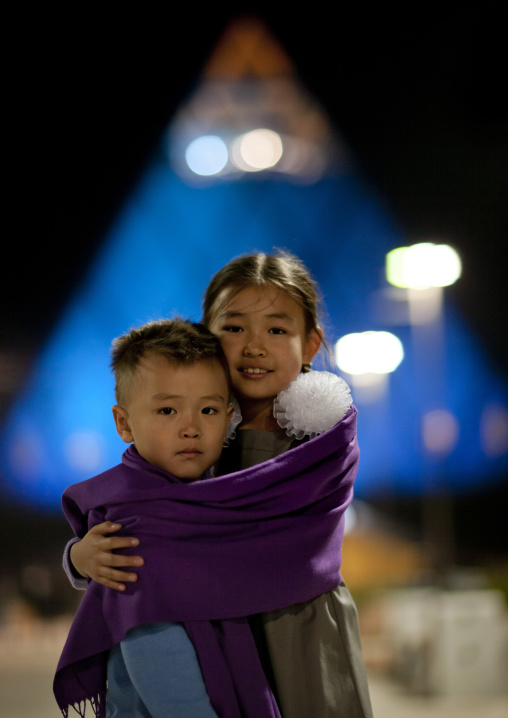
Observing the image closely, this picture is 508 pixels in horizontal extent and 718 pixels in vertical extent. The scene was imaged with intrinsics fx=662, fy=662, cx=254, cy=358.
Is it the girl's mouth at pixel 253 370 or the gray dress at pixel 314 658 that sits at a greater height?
the girl's mouth at pixel 253 370

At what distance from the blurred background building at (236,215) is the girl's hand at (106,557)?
2.81 m

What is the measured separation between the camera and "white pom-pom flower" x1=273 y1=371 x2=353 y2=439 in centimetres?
93

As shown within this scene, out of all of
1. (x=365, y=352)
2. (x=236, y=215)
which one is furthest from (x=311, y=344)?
(x=236, y=215)

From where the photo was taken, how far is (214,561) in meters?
0.80

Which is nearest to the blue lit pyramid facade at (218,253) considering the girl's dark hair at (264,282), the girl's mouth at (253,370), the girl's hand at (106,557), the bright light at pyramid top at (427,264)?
the bright light at pyramid top at (427,264)

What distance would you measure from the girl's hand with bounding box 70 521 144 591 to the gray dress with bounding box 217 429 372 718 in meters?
0.20

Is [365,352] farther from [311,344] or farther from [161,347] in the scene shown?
[161,347]

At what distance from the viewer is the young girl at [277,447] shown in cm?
85

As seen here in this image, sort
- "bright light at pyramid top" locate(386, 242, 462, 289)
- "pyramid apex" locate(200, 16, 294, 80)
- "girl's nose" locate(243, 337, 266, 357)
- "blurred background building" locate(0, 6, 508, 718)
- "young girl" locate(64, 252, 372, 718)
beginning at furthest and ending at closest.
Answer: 1. "pyramid apex" locate(200, 16, 294, 80)
2. "blurred background building" locate(0, 6, 508, 718)
3. "bright light at pyramid top" locate(386, 242, 462, 289)
4. "girl's nose" locate(243, 337, 266, 357)
5. "young girl" locate(64, 252, 372, 718)

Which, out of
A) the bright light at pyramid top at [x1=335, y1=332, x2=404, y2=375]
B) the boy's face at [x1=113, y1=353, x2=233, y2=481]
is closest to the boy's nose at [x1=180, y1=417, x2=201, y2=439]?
the boy's face at [x1=113, y1=353, x2=233, y2=481]

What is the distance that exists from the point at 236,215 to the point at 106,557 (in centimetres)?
429

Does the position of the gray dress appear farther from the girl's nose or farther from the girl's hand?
the girl's nose

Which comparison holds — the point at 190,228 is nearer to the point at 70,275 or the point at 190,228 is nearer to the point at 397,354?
the point at 70,275

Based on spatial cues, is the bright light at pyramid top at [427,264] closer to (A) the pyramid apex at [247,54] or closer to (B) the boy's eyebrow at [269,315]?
(A) the pyramid apex at [247,54]
